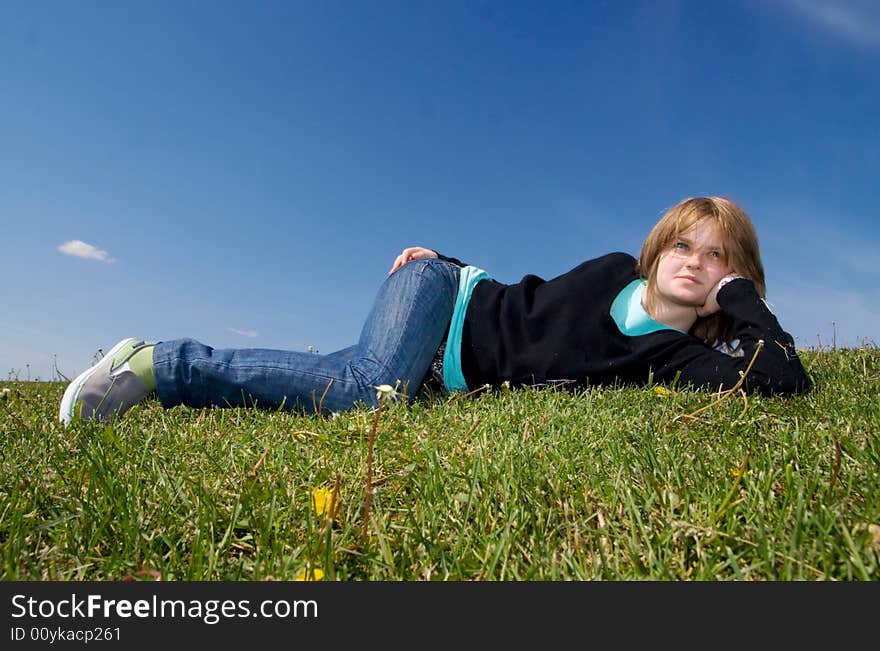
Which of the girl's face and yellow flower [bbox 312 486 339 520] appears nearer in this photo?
yellow flower [bbox 312 486 339 520]

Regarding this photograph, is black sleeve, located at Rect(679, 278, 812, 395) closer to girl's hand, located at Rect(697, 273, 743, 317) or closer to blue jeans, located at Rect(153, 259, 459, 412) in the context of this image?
girl's hand, located at Rect(697, 273, 743, 317)

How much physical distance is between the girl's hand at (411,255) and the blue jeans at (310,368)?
46cm

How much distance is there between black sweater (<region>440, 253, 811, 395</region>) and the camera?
428 cm

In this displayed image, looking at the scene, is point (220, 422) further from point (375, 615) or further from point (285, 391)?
point (375, 615)

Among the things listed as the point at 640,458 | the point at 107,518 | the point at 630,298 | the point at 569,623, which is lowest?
the point at 569,623

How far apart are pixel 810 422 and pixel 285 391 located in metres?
2.92

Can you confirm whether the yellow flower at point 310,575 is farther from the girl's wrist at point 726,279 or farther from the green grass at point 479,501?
the girl's wrist at point 726,279

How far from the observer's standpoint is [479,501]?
6.57 ft

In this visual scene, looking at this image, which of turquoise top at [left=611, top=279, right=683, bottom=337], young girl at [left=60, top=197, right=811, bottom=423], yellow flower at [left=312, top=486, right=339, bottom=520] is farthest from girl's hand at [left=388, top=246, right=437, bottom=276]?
yellow flower at [left=312, top=486, right=339, bottom=520]

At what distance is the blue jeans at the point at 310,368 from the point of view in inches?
161

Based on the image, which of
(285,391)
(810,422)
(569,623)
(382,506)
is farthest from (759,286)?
(569,623)

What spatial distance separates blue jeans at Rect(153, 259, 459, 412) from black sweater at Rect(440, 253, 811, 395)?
0.41 metres

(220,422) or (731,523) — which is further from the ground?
(220,422)

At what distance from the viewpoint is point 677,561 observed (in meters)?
1.64
